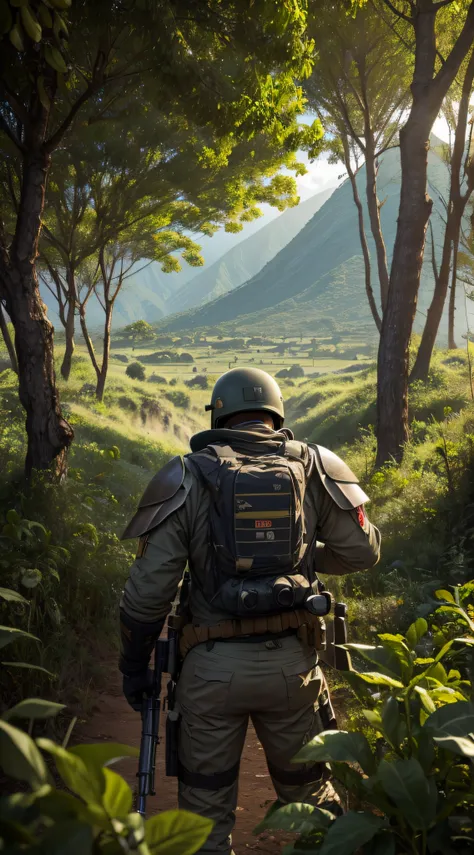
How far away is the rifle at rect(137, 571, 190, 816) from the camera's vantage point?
107 inches

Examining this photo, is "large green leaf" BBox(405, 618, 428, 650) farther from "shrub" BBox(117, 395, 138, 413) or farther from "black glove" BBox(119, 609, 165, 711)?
"shrub" BBox(117, 395, 138, 413)

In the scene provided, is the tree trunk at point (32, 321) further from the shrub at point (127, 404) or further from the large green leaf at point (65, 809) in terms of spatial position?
the shrub at point (127, 404)

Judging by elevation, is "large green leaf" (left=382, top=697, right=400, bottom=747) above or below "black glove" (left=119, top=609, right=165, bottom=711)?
above

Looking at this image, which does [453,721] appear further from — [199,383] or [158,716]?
[199,383]

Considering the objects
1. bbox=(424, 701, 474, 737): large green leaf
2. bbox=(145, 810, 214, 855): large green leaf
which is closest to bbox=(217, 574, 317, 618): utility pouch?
bbox=(424, 701, 474, 737): large green leaf

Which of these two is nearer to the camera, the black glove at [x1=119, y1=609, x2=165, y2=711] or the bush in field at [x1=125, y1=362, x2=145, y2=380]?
the black glove at [x1=119, y1=609, x2=165, y2=711]

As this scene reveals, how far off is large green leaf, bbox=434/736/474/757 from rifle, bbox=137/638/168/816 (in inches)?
67.6

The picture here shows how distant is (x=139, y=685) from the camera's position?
2961 mm

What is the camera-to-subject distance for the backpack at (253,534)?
2.62 m

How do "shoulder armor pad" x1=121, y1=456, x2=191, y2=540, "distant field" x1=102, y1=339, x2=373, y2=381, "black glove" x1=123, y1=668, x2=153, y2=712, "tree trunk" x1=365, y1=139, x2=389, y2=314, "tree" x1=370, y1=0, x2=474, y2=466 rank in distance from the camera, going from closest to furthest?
"shoulder armor pad" x1=121, y1=456, x2=191, y2=540, "black glove" x1=123, y1=668, x2=153, y2=712, "tree" x1=370, y1=0, x2=474, y2=466, "tree trunk" x1=365, y1=139, x2=389, y2=314, "distant field" x1=102, y1=339, x2=373, y2=381

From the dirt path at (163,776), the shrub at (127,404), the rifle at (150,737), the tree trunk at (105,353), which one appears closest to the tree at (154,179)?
the tree trunk at (105,353)

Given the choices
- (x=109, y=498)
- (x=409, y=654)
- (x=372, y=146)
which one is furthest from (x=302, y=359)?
(x=409, y=654)

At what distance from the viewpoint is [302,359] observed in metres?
114

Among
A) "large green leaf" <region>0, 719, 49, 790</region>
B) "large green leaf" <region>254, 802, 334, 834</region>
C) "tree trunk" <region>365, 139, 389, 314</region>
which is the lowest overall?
"large green leaf" <region>254, 802, 334, 834</region>
